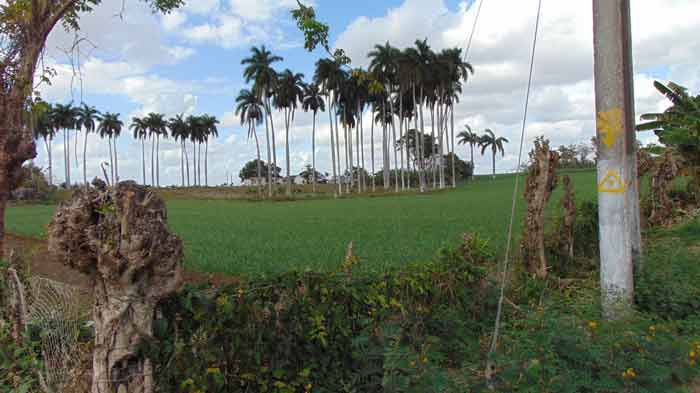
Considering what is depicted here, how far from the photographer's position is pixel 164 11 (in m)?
7.33

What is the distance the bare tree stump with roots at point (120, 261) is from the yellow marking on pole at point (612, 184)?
14.7ft

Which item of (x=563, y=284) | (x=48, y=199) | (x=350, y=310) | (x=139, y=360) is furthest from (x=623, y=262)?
(x=48, y=199)

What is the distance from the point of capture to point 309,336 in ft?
12.9

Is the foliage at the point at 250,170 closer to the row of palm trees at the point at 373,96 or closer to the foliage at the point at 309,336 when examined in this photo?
the row of palm trees at the point at 373,96

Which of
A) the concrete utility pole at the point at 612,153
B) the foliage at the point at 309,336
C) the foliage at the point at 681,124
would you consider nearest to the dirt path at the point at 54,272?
the foliage at the point at 309,336

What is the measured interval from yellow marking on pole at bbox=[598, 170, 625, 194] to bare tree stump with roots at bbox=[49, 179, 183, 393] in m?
4.49

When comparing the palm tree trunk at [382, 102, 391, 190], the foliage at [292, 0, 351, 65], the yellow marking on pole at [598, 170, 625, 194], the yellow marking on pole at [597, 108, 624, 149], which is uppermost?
the palm tree trunk at [382, 102, 391, 190]

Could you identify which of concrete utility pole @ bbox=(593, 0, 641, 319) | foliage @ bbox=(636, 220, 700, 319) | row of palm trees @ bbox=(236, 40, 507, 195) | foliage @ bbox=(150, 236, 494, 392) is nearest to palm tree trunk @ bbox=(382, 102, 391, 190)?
row of palm trees @ bbox=(236, 40, 507, 195)

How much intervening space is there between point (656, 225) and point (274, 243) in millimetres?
10965

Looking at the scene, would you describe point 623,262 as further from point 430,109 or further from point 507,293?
point 430,109

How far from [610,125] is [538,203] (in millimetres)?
2424

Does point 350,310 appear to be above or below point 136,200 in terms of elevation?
below

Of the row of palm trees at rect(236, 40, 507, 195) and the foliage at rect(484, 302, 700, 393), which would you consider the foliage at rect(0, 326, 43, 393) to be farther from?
the row of palm trees at rect(236, 40, 507, 195)

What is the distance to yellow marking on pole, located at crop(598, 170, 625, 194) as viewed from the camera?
5453 mm
